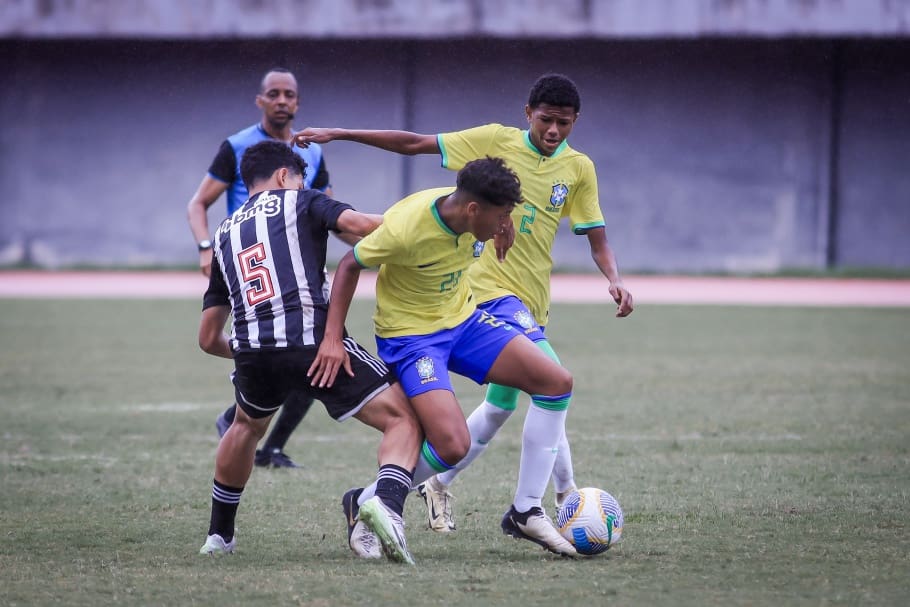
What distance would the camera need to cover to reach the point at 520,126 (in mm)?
22375

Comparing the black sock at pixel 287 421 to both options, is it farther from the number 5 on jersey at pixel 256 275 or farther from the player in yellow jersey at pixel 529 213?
the number 5 on jersey at pixel 256 275

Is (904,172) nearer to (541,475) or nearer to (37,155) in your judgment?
(37,155)

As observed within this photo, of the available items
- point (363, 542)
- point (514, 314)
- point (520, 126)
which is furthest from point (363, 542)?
point (520, 126)

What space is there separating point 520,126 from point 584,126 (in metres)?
1.71

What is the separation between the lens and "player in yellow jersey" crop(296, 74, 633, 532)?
5.45 m

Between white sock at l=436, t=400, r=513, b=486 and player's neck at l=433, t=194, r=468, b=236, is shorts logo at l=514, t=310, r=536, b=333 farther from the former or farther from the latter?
player's neck at l=433, t=194, r=468, b=236

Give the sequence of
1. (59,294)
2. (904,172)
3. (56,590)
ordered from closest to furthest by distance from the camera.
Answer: (56,590)
(59,294)
(904,172)

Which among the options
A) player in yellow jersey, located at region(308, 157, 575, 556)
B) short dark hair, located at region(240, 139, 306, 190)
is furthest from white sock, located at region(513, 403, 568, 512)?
short dark hair, located at region(240, 139, 306, 190)

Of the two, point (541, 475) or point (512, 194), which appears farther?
point (541, 475)

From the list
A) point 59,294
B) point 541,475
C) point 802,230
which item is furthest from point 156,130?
point 541,475

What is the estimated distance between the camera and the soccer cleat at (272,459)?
274 inches

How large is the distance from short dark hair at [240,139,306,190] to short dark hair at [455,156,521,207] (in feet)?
2.68

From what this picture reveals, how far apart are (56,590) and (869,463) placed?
4521 millimetres

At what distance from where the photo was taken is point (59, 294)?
Result: 1914 centimetres
